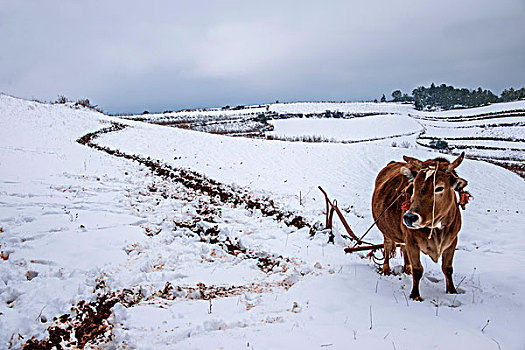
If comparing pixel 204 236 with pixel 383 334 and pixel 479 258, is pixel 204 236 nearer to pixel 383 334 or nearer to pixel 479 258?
pixel 383 334

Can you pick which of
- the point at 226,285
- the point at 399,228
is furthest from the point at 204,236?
the point at 399,228

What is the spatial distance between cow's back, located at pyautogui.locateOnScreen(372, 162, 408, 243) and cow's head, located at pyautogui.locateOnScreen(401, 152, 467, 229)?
0.80m

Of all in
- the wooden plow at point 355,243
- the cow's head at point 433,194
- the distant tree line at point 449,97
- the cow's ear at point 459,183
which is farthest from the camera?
the distant tree line at point 449,97

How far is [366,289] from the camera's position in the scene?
4.40m

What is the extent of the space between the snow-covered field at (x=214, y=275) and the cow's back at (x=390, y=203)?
0.84 m

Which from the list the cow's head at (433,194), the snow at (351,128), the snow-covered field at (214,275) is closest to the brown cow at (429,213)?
the cow's head at (433,194)

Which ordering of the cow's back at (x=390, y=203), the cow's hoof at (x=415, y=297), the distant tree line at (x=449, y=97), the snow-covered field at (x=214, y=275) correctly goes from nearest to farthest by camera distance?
the snow-covered field at (x=214, y=275) → the cow's hoof at (x=415, y=297) → the cow's back at (x=390, y=203) → the distant tree line at (x=449, y=97)

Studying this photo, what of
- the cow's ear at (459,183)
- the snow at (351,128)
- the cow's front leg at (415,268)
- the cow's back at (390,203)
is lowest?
the cow's front leg at (415,268)

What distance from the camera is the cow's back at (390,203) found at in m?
4.54

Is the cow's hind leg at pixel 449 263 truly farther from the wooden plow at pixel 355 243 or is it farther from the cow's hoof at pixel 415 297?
the wooden plow at pixel 355 243

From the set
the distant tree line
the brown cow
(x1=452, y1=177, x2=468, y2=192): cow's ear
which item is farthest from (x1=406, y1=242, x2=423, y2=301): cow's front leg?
the distant tree line

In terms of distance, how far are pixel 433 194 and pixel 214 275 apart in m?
3.55

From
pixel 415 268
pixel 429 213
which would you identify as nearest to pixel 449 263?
pixel 415 268

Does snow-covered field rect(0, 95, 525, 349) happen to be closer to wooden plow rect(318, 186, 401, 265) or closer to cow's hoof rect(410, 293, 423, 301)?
cow's hoof rect(410, 293, 423, 301)
